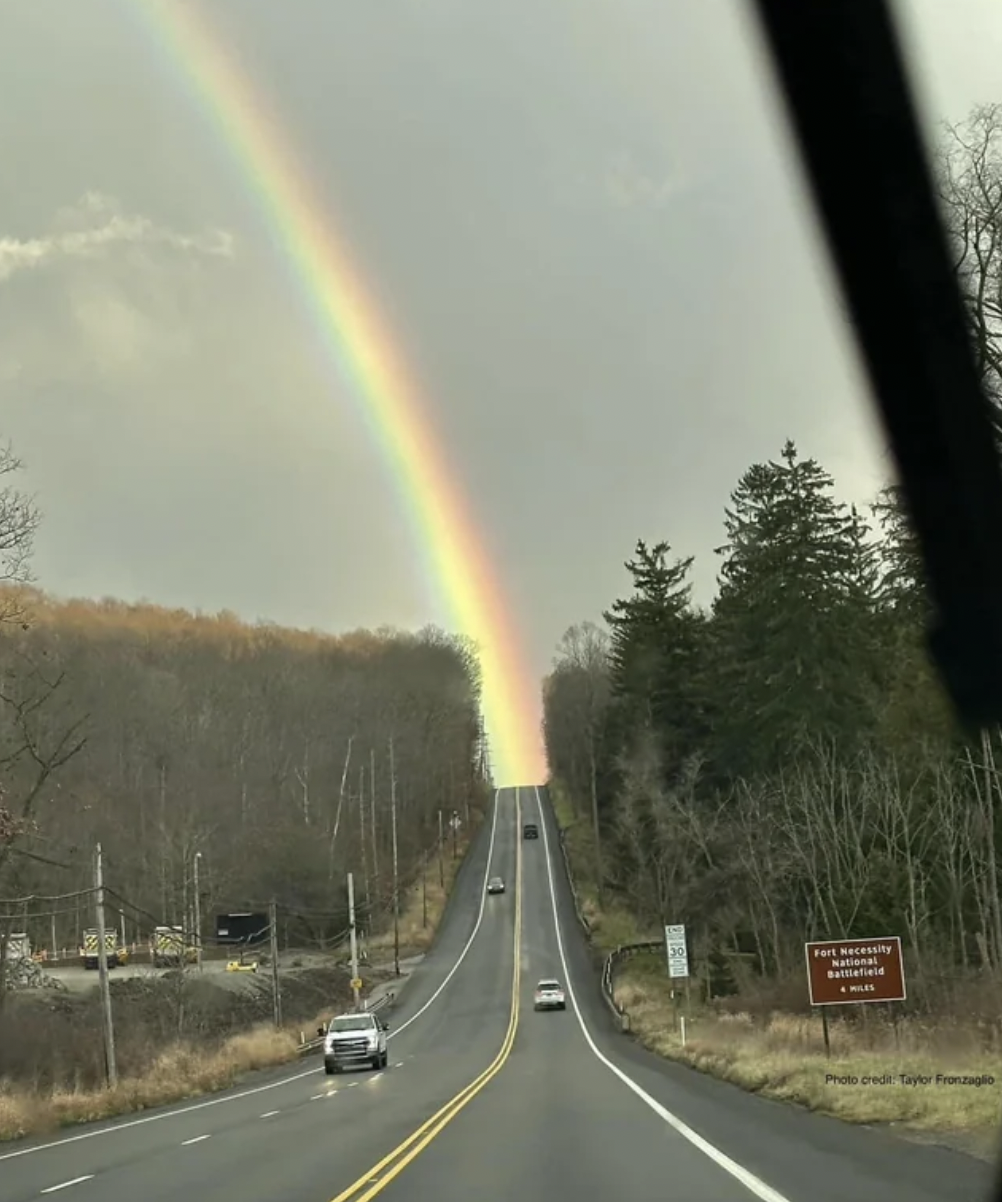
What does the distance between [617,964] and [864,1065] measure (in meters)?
56.4

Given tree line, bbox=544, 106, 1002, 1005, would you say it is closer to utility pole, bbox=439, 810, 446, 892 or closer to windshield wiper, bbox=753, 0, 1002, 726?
windshield wiper, bbox=753, 0, 1002, 726

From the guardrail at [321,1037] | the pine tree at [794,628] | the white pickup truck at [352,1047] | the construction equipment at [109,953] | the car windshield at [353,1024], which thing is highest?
the pine tree at [794,628]

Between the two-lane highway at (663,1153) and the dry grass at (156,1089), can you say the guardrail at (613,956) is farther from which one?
the two-lane highway at (663,1153)

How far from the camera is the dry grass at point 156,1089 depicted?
990 inches

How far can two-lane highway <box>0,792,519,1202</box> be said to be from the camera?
13742mm

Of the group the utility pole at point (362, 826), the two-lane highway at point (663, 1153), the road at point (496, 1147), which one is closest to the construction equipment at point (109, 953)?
the utility pole at point (362, 826)

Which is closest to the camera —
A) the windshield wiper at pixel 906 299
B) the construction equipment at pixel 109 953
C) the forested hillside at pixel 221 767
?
the windshield wiper at pixel 906 299

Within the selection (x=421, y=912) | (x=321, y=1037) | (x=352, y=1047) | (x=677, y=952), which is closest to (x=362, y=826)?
(x=421, y=912)

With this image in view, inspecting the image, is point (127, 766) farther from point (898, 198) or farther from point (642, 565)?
point (898, 198)

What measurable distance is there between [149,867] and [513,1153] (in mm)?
67306

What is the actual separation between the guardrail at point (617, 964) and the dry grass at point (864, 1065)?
69.9 ft

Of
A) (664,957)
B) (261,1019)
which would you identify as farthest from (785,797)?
(261,1019)

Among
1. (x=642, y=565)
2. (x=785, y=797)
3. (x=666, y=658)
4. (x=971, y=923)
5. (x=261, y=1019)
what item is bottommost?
(x=261, y=1019)

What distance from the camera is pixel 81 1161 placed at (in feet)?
58.4
